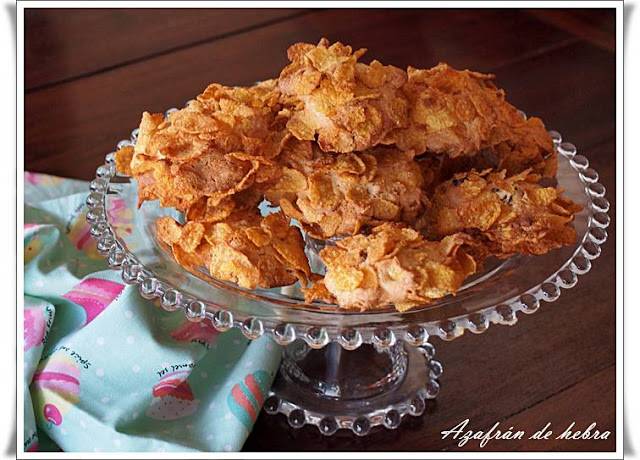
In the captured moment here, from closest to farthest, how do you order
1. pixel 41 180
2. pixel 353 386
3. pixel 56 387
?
pixel 56 387 < pixel 353 386 < pixel 41 180

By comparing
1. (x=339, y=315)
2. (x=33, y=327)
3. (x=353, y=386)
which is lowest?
(x=353, y=386)

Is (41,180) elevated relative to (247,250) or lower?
lower

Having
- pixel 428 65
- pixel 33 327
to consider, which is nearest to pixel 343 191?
pixel 33 327

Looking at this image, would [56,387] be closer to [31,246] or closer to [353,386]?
[31,246]

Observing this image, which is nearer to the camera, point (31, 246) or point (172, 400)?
point (172, 400)
